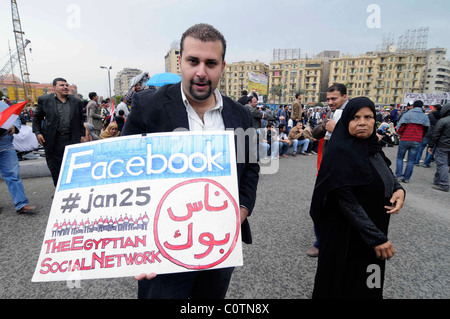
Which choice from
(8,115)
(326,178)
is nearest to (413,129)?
(326,178)

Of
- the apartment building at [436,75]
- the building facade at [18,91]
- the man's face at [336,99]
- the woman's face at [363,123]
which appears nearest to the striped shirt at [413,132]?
the man's face at [336,99]

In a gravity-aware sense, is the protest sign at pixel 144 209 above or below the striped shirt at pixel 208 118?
below

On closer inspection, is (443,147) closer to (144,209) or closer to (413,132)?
(413,132)

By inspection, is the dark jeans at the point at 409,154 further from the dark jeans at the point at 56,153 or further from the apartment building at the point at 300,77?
the apartment building at the point at 300,77

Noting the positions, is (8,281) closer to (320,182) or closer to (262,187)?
(320,182)

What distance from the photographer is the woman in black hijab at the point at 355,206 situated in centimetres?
165

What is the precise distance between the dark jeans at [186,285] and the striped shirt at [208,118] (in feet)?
2.57

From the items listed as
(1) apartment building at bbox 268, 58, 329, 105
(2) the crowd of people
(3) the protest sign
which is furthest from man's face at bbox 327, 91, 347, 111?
(1) apartment building at bbox 268, 58, 329, 105

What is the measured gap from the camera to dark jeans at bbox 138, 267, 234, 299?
1.15 metres

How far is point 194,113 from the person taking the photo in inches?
51.7

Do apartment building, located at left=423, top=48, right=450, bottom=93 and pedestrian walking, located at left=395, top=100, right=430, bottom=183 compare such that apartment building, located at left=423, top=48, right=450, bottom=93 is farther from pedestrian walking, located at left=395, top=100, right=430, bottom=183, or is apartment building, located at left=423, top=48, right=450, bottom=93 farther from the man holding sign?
the man holding sign

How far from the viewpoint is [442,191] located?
5371 millimetres

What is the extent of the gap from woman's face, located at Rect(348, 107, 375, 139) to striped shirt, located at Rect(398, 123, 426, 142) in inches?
211

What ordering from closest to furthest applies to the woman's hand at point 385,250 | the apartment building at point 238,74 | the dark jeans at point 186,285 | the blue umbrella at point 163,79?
the dark jeans at point 186,285 → the woman's hand at point 385,250 → the blue umbrella at point 163,79 → the apartment building at point 238,74
